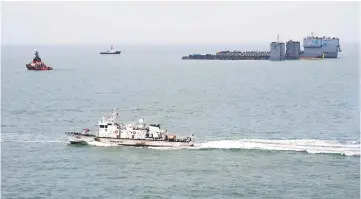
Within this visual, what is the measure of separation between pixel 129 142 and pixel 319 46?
130 m

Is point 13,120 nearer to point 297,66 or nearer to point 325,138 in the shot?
point 325,138

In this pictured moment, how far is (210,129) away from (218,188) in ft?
62.0

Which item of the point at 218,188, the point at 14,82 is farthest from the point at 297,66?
the point at 218,188

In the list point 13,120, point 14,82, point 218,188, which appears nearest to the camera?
point 218,188

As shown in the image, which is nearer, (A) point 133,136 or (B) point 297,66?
(A) point 133,136

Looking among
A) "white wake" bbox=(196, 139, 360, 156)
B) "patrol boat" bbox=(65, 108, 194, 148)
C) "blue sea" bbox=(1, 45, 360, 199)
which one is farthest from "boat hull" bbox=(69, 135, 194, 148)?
"white wake" bbox=(196, 139, 360, 156)

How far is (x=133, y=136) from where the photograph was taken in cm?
5209

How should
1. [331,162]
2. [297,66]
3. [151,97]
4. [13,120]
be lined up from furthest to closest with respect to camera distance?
[297,66], [151,97], [13,120], [331,162]

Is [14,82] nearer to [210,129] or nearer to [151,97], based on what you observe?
[151,97]

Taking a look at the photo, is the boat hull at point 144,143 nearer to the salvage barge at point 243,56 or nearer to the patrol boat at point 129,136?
the patrol boat at point 129,136

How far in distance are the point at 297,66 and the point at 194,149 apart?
105 metres

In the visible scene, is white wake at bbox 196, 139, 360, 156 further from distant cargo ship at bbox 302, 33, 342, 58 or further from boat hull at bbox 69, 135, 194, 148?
distant cargo ship at bbox 302, 33, 342, 58

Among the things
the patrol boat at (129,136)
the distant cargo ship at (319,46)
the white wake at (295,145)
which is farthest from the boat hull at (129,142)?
the distant cargo ship at (319,46)

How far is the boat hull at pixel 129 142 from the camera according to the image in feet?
167
